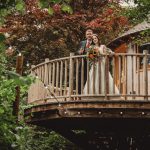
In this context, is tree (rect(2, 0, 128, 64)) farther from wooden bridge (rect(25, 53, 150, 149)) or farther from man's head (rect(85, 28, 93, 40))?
man's head (rect(85, 28, 93, 40))

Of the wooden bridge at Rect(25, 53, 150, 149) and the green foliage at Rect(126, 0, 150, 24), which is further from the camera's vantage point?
the green foliage at Rect(126, 0, 150, 24)

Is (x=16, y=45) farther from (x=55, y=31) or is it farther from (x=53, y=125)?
(x=53, y=125)

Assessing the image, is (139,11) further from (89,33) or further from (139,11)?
(89,33)

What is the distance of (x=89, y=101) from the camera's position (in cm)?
966

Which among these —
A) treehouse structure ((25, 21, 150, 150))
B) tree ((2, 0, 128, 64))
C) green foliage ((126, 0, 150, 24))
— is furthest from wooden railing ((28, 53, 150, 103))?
tree ((2, 0, 128, 64))

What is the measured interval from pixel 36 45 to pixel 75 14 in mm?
A: 2228

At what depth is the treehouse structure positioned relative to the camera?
9578 mm

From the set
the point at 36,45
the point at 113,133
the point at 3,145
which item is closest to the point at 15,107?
the point at 3,145

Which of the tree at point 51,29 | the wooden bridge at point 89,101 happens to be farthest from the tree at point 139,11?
the tree at point 51,29

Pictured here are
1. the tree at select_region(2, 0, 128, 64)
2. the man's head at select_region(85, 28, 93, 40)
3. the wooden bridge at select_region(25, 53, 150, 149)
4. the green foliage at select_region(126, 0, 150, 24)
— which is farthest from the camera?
the tree at select_region(2, 0, 128, 64)

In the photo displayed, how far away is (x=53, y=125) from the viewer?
1178 cm

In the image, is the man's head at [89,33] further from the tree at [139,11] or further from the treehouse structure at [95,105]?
the tree at [139,11]

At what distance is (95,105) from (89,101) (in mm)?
154

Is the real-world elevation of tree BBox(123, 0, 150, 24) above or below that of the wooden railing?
above
